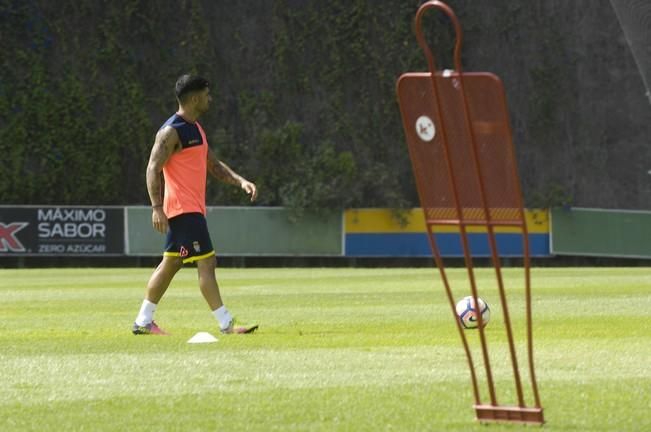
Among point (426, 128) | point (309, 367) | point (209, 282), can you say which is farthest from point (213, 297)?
point (426, 128)

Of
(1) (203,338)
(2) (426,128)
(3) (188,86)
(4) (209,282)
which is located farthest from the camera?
(4) (209,282)

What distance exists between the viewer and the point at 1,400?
7.82m

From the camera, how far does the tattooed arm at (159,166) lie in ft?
40.0

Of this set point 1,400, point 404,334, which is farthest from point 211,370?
point 404,334

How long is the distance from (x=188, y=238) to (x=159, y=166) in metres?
0.64

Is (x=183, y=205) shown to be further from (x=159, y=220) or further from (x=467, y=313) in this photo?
(x=467, y=313)

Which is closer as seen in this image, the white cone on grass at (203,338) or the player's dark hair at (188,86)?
the white cone on grass at (203,338)

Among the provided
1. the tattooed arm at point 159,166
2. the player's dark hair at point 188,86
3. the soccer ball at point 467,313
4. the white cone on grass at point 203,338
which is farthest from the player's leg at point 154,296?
the soccer ball at point 467,313

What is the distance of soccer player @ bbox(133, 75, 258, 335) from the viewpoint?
12.2 meters

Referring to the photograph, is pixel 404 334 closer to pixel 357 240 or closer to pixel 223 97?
pixel 357 240

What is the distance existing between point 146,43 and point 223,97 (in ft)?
8.43

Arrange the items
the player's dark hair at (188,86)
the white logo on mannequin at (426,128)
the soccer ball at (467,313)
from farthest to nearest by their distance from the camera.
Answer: the soccer ball at (467,313)
the player's dark hair at (188,86)
the white logo on mannequin at (426,128)

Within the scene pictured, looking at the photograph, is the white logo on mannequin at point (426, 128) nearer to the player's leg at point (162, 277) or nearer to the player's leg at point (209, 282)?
the player's leg at point (209, 282)

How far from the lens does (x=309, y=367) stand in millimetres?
9305
